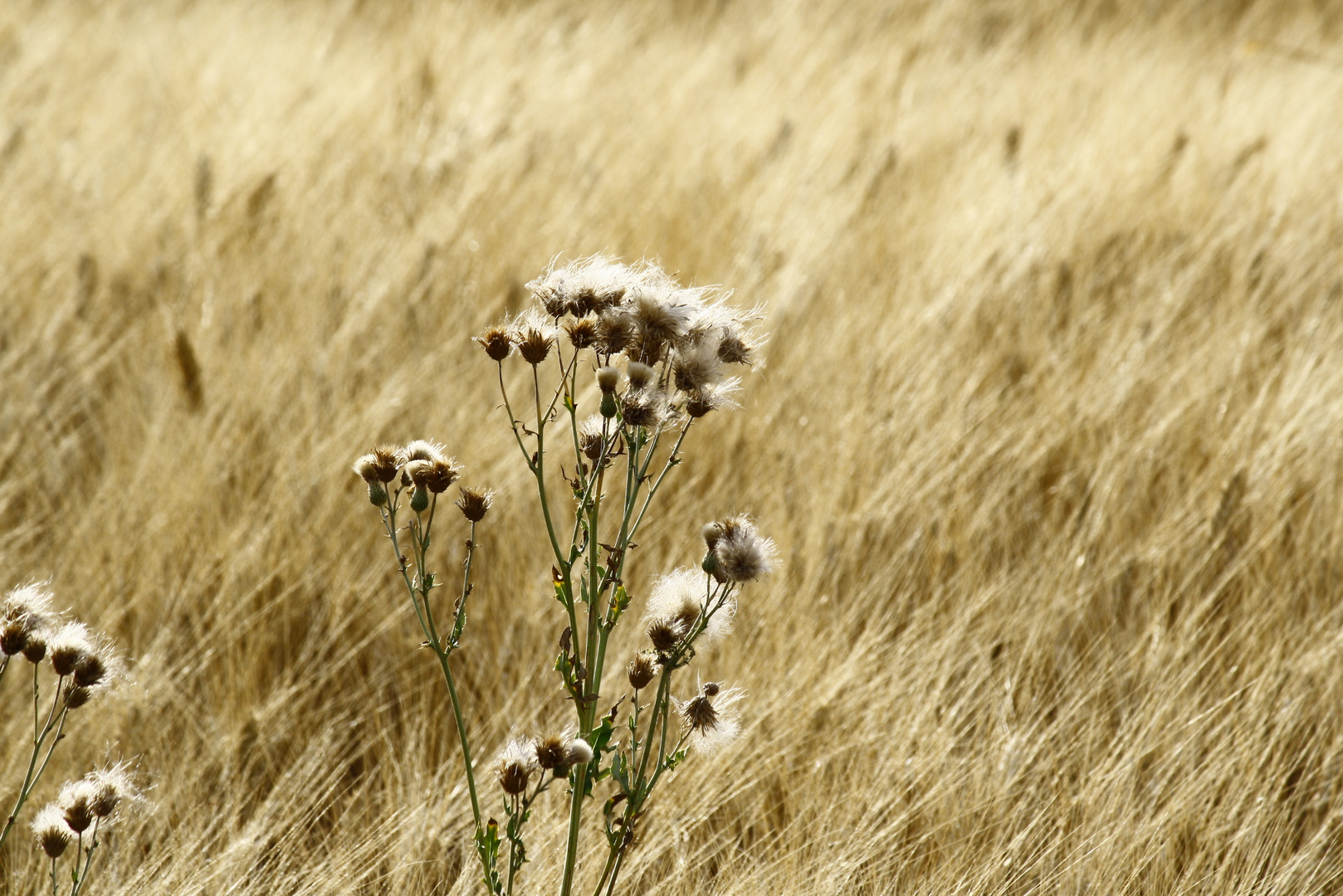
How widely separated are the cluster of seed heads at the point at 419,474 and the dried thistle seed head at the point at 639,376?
0.19 meters

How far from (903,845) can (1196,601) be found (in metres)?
Result: 0.68

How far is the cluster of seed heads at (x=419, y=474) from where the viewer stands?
1075 millimetres

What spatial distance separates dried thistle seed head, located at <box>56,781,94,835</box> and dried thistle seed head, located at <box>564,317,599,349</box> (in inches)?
25.6

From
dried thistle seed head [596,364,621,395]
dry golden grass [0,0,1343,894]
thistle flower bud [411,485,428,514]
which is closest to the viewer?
dried thistle seed head [596,364,621,395]

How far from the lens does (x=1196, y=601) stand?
179 cm

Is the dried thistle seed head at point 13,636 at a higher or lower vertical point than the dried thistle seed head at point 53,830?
higher

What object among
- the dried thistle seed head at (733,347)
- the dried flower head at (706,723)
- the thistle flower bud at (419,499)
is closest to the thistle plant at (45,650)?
the thistle flower bud at (419,499)

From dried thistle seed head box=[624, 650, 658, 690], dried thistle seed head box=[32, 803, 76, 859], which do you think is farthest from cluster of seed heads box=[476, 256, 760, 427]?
dried thistle seed head box=[32, 803, 76, 859]

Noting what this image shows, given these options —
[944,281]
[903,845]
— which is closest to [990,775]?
[903,845]

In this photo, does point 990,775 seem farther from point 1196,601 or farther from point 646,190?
point 646,190

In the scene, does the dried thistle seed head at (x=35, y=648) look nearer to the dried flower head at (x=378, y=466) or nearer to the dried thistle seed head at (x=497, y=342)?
the dried flower head at (x=378, y=466)

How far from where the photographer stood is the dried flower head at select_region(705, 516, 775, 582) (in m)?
1.01

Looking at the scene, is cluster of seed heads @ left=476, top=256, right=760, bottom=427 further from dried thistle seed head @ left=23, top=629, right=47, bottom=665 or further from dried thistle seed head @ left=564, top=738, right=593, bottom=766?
dried thistle seed head @ left=23, top=629, right=47, bottom=665

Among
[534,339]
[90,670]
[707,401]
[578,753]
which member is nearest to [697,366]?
[707,401]
